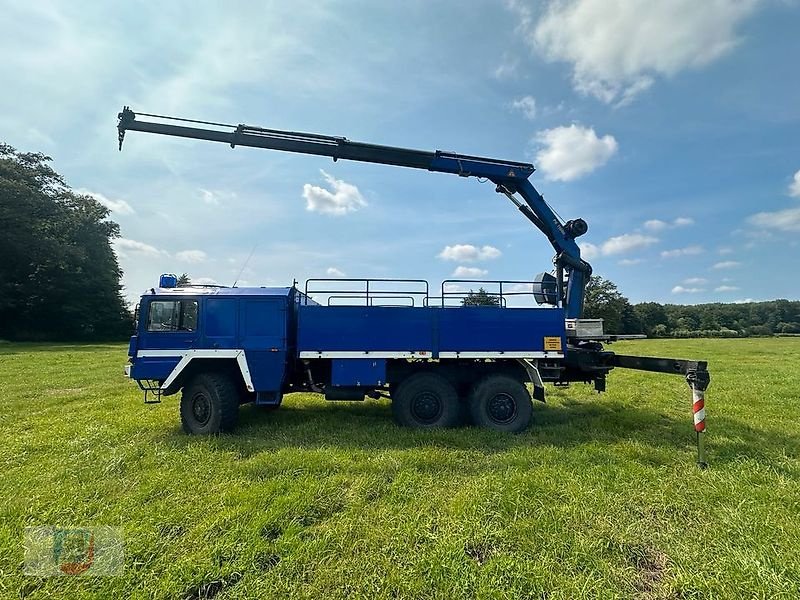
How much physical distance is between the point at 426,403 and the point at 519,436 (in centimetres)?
176

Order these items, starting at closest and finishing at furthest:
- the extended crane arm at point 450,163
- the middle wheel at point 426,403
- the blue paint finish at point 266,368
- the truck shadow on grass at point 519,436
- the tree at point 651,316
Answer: the truck shadow on grass at point 519,436 < the blue paint finish at point 266,368 < the middle wheel at point 426,403 < the extended crane arm at point 450,163 < the tree at point 651,316

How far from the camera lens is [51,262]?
36344 millimetres

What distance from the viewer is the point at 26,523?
13.9 feet

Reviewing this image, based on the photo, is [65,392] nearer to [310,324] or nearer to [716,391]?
[310,324]

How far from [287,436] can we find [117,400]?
6.15m

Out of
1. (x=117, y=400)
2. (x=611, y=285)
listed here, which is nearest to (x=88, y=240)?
(x=117, y=400)

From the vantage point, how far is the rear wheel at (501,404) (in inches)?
299

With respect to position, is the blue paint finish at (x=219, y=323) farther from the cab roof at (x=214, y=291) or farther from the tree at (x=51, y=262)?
the tree at (x=51, y=262)

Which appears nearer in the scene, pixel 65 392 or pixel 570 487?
pixel 570 487

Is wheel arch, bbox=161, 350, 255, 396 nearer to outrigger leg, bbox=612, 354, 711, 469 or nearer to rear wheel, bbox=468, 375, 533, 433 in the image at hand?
rear wheel, bbox=468, 375, 533, 433

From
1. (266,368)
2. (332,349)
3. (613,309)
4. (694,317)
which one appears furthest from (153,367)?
(694,317)

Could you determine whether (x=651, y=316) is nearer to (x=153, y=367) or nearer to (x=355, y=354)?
(x=355, y=354)

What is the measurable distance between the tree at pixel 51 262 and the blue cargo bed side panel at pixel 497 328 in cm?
4195

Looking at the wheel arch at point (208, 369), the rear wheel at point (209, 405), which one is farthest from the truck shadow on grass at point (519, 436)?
the wheel arch at point (208, 369)
